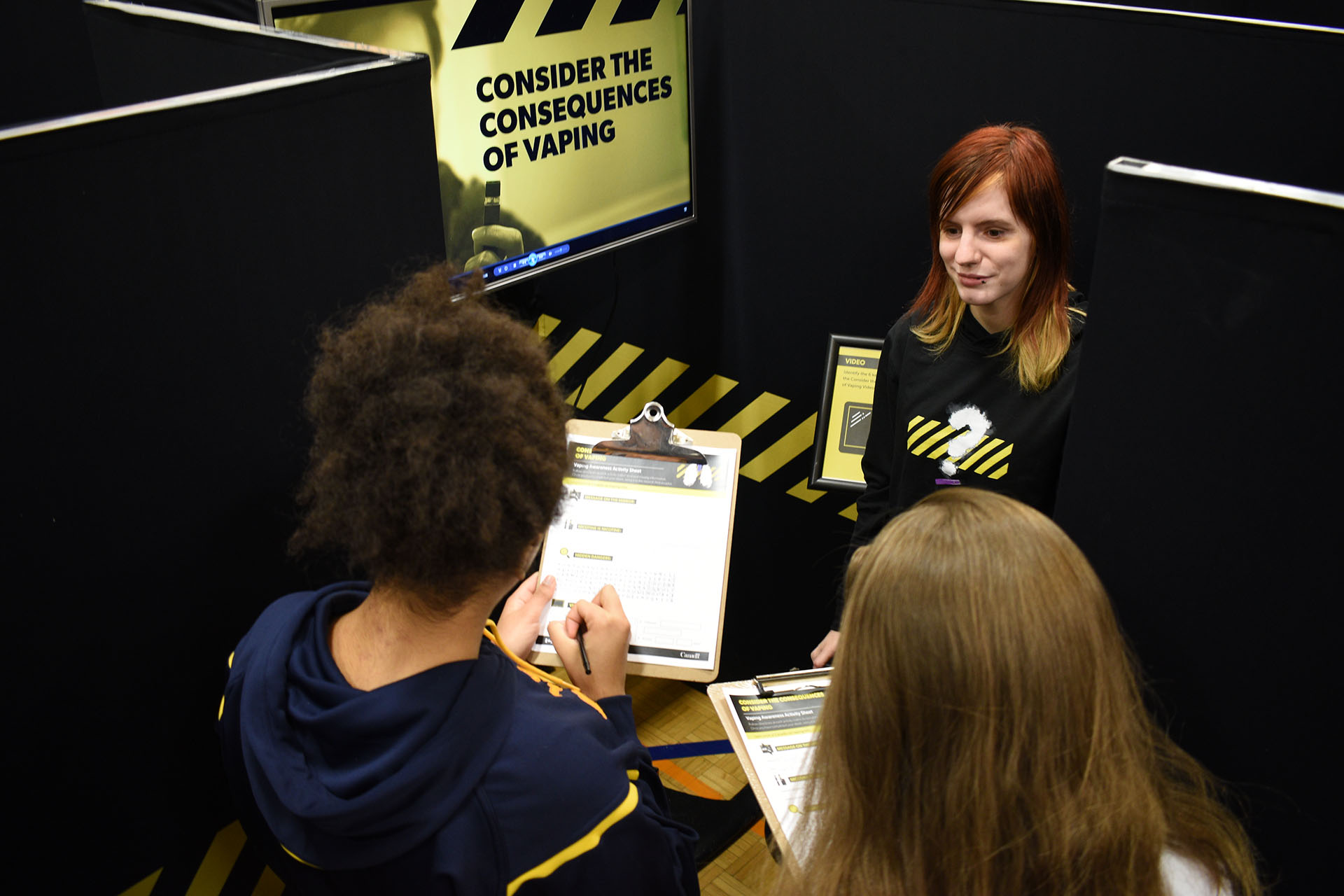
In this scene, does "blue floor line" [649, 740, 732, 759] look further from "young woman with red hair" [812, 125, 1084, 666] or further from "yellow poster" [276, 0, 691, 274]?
"yellow poster" [276, 0, 691, 274]

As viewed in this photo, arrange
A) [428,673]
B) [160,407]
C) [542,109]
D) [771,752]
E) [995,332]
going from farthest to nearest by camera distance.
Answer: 1. [542,109]
2. [995,332]
3. [771,752]
4. [160,407]
5. [428,673]

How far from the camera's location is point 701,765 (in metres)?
2.83

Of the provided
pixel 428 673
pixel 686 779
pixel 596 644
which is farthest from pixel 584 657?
pixel 686 779

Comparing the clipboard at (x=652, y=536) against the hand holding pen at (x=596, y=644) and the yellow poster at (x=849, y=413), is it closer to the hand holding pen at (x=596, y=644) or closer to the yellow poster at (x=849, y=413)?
the hand holding pen at (x=596, y=644)

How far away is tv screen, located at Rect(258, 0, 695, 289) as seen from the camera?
6.07 feet

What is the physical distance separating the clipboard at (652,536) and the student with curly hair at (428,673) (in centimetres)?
75

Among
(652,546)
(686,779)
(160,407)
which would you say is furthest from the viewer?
(686,779)

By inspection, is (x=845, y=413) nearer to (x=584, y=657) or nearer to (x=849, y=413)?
(x=849, y=413)

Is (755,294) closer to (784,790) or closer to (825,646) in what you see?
(825,646)

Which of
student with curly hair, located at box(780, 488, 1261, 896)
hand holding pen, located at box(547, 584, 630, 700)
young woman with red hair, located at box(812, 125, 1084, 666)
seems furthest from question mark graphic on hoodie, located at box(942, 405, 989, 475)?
student with curly hair, located at box(780, 488, 1261, 896)

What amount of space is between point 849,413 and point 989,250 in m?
0.75

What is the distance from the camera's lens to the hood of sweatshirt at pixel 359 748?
944 millimetres

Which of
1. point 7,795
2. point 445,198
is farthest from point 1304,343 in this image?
point 445,198

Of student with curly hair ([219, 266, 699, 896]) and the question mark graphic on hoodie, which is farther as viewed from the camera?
the question mark graphic on hoodie
